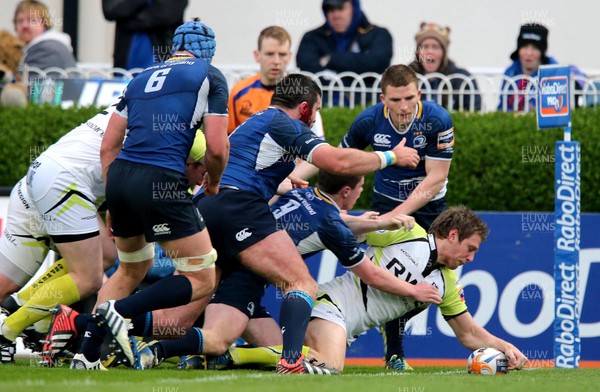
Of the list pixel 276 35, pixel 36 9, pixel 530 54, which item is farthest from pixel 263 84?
pixel 36 9

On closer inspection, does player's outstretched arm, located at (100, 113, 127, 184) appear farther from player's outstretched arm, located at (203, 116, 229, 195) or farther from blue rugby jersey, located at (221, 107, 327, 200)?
blue rugby jersey, located at (221, 107, 327, 200)

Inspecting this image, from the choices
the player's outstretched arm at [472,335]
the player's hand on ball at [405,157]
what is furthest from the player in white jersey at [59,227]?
the player's outstretched arm at [472,335]

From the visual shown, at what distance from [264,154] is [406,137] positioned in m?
1.76

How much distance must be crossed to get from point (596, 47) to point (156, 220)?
9243 millimetres

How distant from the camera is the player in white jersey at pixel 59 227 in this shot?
27.2ft

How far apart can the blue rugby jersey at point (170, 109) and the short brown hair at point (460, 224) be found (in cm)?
185

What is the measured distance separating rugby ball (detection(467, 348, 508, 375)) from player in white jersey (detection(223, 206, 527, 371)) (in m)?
0.15

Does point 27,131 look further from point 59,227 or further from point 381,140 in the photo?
point 381,140

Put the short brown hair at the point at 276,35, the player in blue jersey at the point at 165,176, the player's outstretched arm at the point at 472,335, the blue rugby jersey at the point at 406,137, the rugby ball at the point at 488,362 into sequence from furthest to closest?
the short brown hair at the point at 276,35, the blue rugby jersey at the point at 406,137, the player's outstretched arm at the point at 472,335, the rugby ball at the point at 488,362, the player in blue jersey at the point at 165,176

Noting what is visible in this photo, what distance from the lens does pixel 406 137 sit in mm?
9484

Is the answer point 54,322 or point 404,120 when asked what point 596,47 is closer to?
point 404,120


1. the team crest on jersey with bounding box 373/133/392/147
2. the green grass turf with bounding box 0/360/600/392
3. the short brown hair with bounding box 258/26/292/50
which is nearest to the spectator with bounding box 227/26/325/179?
the short brown hair with bounding box 258/26/292/50

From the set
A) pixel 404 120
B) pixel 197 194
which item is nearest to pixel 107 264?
pixel 197 194

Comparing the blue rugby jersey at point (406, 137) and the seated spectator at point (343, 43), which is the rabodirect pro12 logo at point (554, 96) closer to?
the blue rugby jersey at point (406, 137)
